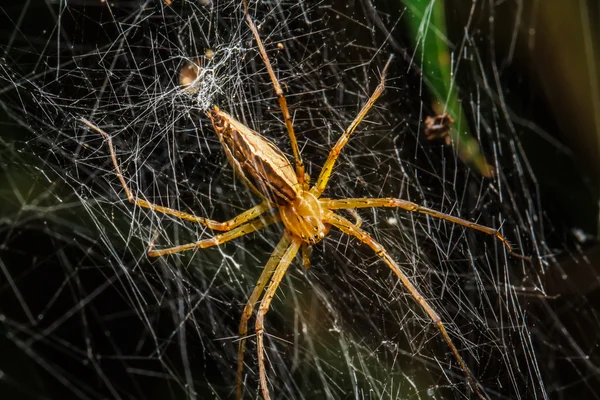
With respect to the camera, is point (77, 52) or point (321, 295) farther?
point (321, 295)

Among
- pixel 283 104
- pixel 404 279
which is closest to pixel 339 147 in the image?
pixel 283 104

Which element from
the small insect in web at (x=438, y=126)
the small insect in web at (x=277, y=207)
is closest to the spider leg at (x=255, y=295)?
the small insect in web at (x=277, y=207)

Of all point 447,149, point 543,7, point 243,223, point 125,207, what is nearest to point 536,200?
point 447,149

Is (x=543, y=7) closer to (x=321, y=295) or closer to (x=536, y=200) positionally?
(x=536, y=200)

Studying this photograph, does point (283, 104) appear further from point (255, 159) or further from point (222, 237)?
point (222, 237)

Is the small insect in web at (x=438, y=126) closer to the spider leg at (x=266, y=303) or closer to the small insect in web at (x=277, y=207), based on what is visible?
the small insect in web at (x=277, y=207)
